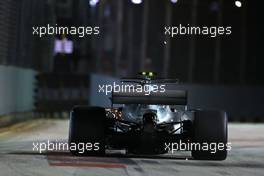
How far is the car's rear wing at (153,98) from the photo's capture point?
411 inches

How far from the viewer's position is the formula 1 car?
10227 mm

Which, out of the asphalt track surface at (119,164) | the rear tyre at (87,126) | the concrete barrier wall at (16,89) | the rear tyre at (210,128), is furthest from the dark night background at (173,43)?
the rear tyre at (210,128)

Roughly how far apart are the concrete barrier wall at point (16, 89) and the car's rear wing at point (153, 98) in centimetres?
847

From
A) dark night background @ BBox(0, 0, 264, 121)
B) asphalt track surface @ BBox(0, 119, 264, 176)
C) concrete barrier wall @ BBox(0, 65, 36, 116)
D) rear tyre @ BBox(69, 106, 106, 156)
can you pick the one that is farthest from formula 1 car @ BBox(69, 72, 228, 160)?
dark night background @ BBox(0, 0, 264, 121)

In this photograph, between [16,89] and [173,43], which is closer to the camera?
[16,89]

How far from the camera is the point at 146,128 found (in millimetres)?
Result: 10180

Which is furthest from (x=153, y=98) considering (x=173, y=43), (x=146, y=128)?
(x=173, y=43)

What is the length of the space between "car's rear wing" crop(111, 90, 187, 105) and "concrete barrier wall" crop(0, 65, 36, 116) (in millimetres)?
8471

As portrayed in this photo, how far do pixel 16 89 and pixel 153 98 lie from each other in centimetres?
1069

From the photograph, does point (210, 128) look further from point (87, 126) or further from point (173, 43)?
point (173, 43)

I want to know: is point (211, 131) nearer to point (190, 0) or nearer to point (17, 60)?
point (17, 60)

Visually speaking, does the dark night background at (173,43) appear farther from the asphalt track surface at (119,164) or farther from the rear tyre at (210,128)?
the rear tyre at (210,128)

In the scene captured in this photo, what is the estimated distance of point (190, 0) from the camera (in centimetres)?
3722

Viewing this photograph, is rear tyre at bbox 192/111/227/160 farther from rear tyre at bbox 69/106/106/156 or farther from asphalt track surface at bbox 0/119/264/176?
rear tyre at bbox 69/106/106/156
